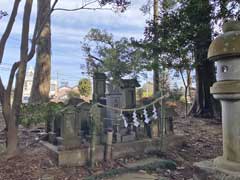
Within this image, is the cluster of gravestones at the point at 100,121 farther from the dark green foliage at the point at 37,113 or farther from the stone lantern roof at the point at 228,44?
the stone lantern roof at the point at 228,44

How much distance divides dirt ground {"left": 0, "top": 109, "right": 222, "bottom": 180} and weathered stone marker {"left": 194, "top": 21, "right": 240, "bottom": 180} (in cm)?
147

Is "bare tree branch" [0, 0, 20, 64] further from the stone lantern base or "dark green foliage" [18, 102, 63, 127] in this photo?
the stone lantern base

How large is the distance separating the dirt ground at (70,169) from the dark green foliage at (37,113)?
530 mm

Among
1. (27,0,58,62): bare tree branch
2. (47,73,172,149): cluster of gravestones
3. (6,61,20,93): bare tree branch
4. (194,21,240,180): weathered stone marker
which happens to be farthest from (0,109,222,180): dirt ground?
(27,0,58,62): bare tree branch

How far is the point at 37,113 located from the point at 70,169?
1282mm

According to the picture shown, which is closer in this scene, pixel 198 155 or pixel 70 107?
pixel 70 107

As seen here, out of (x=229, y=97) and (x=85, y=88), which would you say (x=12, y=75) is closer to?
(x=229, y=97)

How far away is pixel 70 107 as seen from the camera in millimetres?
4926

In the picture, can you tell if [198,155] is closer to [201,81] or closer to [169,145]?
[169,145]

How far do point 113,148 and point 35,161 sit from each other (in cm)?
138

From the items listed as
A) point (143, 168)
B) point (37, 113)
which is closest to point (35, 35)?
point (37, 113)

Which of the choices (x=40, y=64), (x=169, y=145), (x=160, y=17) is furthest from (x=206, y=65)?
(x=40, y=64)

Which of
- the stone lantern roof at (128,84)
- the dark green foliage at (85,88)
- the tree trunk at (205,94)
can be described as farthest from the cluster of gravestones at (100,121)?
the dark green foliage at (85,88)

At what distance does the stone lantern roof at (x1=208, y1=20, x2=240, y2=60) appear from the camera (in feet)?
8.95
